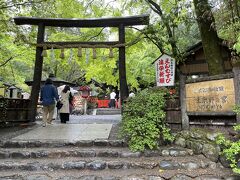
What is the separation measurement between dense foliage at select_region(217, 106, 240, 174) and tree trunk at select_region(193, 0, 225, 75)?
270 cm

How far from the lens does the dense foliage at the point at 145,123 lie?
276 inches

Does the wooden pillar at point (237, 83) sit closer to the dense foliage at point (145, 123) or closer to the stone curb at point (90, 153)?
the stone curb at point (90, 153)

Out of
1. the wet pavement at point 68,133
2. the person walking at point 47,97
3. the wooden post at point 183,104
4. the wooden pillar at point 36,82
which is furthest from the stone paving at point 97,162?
the wooden pillar at point 36,82

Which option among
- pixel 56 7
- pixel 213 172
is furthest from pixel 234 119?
pixel 56 7

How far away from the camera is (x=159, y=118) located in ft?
24.0

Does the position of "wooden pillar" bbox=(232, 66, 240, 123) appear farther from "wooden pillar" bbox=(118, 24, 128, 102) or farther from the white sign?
"wooden pillar" bbox=(118, 24, 128, 102)

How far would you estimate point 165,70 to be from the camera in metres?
11.9

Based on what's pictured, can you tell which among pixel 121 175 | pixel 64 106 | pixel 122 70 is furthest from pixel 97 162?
pixel 64 106

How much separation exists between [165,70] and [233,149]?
6659 millimetres

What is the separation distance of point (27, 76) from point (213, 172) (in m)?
30.9

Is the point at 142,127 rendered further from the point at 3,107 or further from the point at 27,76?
the point at 27,76

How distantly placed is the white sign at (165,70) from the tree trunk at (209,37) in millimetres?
3006

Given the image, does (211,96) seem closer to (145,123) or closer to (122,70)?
(145,123)

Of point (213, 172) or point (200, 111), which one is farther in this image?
point (200, 111)
